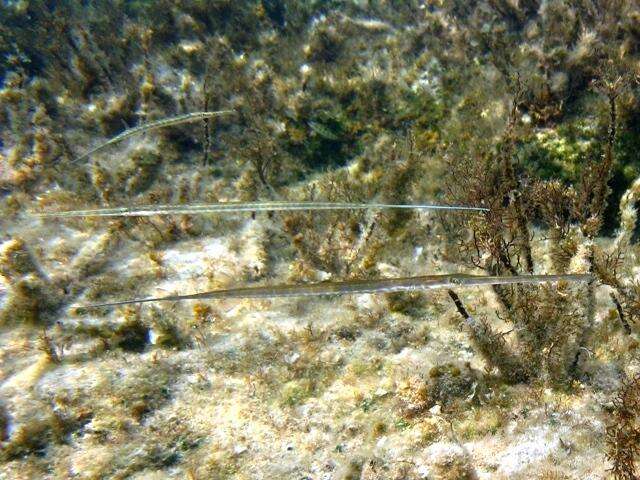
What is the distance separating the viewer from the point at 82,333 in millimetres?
5055

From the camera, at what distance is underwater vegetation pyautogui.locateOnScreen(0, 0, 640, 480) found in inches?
146

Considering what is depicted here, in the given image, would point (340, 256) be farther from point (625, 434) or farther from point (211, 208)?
point (625, 434)

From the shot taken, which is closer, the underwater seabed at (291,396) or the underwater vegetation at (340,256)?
the underwater seabed at (291,396)

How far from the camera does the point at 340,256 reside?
5.50 m

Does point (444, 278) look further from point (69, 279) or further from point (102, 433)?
point (69, 279)

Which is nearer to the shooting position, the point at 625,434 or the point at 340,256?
the point at 625,434

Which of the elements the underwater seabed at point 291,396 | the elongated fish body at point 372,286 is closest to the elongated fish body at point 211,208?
the elongated fish body at point 372,286

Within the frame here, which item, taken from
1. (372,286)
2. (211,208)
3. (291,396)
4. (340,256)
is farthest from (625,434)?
(211,208)

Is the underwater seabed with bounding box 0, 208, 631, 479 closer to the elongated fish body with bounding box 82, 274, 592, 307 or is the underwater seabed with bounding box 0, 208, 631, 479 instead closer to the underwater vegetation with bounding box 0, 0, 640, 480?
the underwater vegetation with bounding box 0, 0, 640, 480

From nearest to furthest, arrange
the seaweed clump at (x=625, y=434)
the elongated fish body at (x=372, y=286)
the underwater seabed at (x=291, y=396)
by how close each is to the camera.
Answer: the seaweed clump at (x=625, y=434) < the elongated fish body at (x=372, y=286) < the underwater seabed at (x=291, y=396)

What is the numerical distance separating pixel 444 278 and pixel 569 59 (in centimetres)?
456

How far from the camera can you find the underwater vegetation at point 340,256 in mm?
3719

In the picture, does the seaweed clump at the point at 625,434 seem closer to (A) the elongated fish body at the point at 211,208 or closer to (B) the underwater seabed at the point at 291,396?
(B) the underwater seabed at the point at 291,396

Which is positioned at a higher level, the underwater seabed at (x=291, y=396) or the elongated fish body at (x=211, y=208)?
the elongated fish body at (x=211, y=208)
